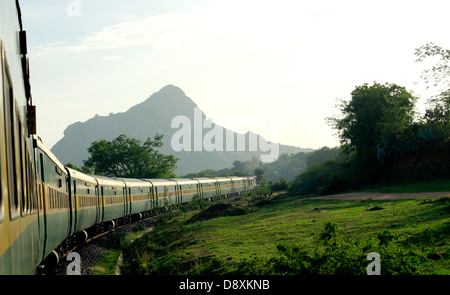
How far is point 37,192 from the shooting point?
8.80m

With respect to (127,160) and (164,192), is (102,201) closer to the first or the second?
(164,192)

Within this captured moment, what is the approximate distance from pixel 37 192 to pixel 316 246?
7164 millimetres

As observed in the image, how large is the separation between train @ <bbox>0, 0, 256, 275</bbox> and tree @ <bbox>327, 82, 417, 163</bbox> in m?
16.6

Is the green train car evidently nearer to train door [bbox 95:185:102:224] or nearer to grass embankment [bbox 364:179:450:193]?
train door [bbox 95:185:102:224]

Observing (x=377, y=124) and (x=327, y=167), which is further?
(x=327, y=167)

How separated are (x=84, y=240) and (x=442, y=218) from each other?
1456cm

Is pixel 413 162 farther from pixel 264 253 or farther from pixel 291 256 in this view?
pixel 291 256

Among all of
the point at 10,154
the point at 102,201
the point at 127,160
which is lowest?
the point at 102,201

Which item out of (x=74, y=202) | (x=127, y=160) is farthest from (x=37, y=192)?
(x=127, y=160)

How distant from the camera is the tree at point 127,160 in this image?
289 feet

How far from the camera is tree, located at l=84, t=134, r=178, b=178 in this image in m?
87.9

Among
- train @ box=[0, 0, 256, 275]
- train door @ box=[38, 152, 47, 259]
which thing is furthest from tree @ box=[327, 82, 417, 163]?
train door @ box=[38, 152, 47, 259]
